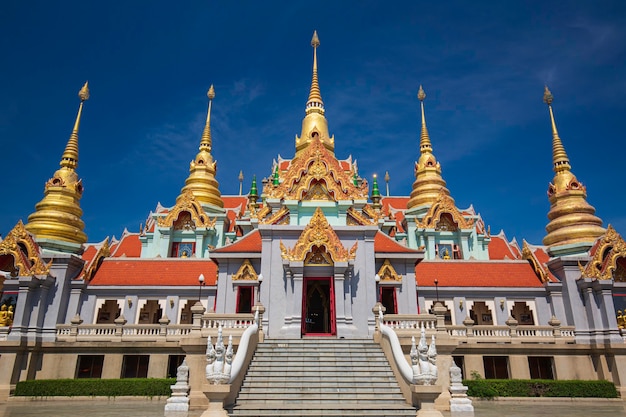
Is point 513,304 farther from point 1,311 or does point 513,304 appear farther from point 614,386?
point 1,311

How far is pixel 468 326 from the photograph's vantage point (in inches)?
761

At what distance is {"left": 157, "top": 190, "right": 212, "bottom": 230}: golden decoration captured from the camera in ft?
109

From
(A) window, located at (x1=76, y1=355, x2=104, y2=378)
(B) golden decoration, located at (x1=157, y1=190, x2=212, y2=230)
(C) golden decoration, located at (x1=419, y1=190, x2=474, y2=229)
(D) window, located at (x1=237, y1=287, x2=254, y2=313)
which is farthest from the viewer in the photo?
(C) golden decoration, located at (x1=419, y1=190, x2=474, y2=229)

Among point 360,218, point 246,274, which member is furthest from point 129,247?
point 360,218

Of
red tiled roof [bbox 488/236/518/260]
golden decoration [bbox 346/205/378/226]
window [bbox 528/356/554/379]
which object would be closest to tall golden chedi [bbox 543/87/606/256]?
red tiled roof [bbox 488/236/518/260]

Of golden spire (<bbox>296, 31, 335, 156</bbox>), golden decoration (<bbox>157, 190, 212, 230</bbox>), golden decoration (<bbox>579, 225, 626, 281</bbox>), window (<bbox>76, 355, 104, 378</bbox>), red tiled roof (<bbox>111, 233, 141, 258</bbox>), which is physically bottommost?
window (<bbox>76, 355, 104, 378</bbox>)

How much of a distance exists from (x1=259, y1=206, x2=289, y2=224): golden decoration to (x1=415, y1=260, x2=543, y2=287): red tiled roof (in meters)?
8.78

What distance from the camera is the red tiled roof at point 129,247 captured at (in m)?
32.6

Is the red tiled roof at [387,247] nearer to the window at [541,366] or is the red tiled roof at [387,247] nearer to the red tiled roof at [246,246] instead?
the red tiled roof at [246,246]

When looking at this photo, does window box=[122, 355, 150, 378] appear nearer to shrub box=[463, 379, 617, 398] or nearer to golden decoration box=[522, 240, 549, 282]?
shrub box=[463, 379, 617, 398]

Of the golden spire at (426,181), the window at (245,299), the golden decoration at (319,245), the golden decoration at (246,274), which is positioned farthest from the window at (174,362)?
the golden spire at (426,181)

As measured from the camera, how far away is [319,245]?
18.2 meters

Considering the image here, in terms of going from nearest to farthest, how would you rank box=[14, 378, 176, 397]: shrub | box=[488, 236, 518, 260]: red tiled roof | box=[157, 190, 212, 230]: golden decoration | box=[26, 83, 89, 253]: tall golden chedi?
box=[14, 378, 176, 397]: shrub
box=[26, 83, 89, 253]: tall golden chedi
box=[488, 236, 518, 260]: red tiled roof
box=[157, 190, 212, 230]: golden decoration

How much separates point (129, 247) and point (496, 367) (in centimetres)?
2543
